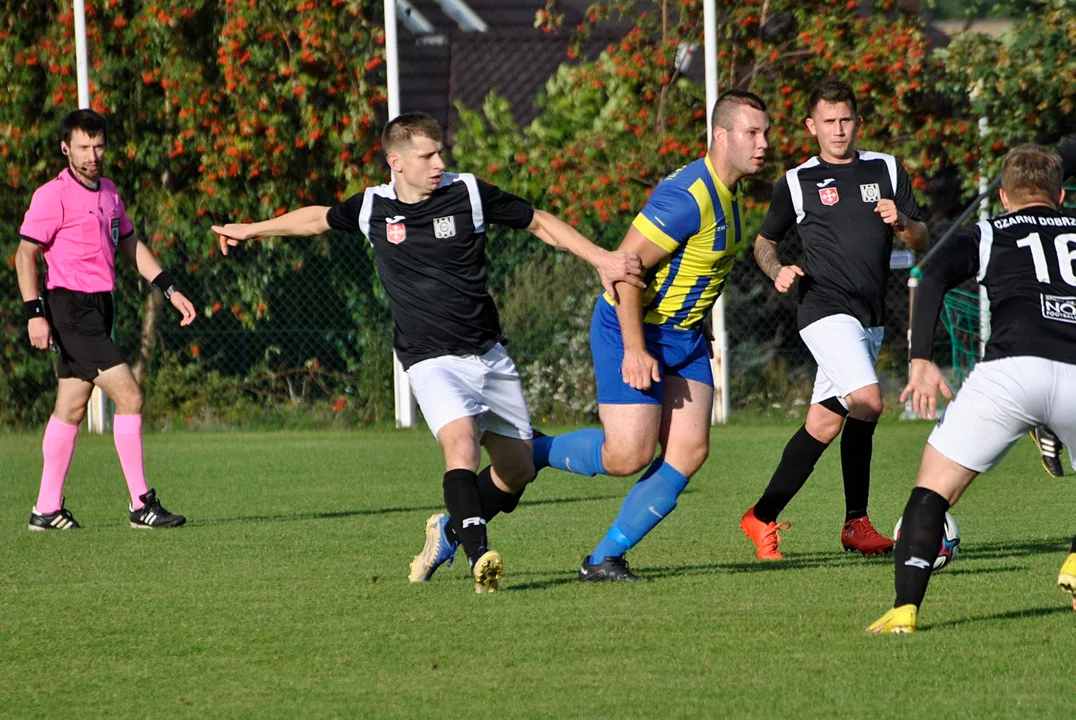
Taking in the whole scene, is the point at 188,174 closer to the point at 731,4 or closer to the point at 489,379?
the point at 731,4

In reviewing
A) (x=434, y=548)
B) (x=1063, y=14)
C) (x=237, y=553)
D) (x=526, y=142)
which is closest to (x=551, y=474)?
(x=237, y=553)

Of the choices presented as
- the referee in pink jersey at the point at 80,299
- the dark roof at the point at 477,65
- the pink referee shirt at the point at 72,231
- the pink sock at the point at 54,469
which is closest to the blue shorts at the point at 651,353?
the referee in pink jersey at the point at 80,299

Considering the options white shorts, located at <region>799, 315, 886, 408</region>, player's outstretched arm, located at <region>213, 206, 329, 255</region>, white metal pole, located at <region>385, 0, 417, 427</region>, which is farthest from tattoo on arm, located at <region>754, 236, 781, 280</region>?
white metal pole, located at <region>385, 0, 417, 427</region>

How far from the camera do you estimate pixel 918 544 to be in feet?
18.0

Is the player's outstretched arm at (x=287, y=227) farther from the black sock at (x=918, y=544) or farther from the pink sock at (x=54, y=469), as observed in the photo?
the black sock at (x=918, y=544)

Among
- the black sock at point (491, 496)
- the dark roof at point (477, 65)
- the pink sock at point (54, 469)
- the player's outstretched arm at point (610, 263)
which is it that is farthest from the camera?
the dark roof at point (477, 65)

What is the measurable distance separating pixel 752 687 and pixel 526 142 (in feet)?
45.7

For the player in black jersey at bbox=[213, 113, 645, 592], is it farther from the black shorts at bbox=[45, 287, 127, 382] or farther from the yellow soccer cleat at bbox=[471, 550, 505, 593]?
the black shorts at bbox=[45, 287, 127, 382]

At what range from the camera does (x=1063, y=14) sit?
1697 cm

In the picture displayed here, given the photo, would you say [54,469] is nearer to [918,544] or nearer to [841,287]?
[841,287]

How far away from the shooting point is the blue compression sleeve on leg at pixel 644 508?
22.1ft

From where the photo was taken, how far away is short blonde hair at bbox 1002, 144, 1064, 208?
5.66 m

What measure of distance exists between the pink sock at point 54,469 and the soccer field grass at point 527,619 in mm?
222

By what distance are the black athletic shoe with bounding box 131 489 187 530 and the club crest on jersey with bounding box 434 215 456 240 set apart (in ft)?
10.3
